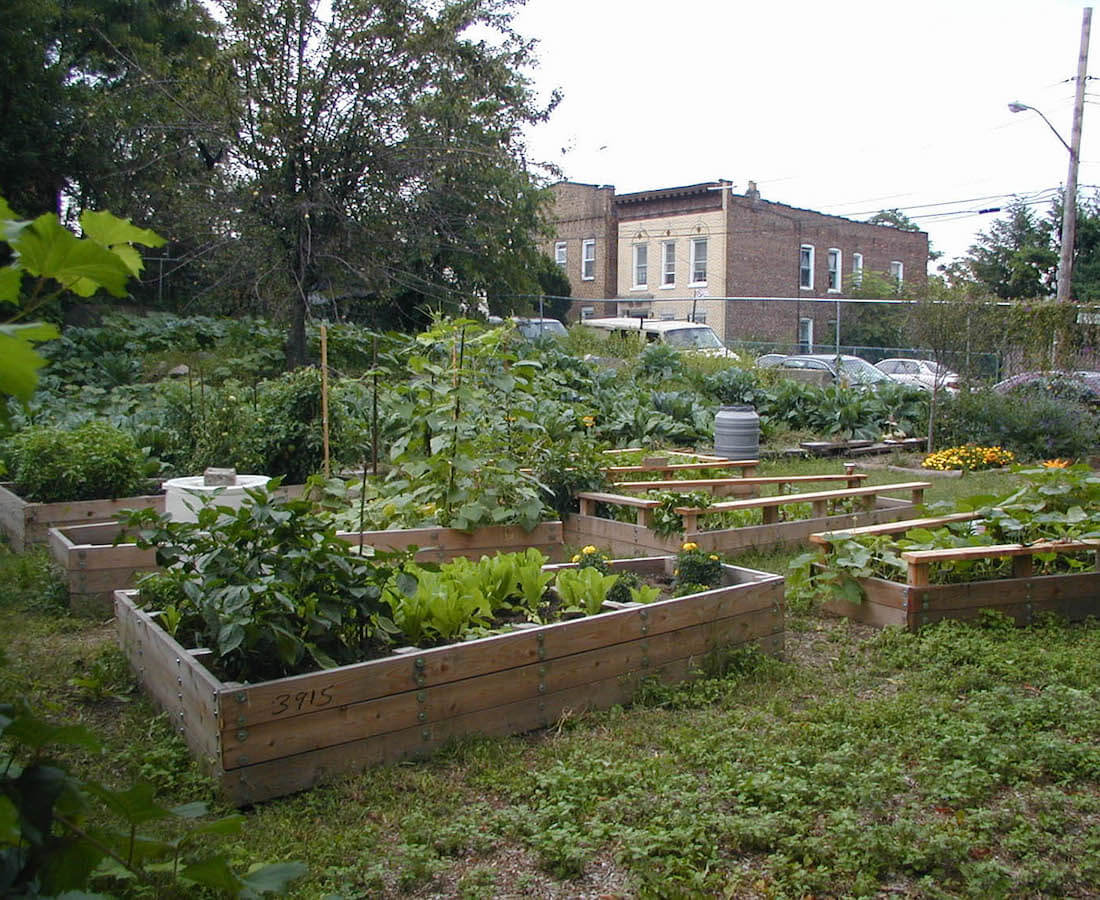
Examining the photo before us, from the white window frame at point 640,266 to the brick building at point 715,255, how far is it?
0.14 feet

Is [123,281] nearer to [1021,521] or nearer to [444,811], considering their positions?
[444,811]

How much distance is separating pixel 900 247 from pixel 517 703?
3987 cm

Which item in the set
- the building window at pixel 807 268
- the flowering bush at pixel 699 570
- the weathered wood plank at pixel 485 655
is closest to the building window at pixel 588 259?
the building window at pixel 807 268

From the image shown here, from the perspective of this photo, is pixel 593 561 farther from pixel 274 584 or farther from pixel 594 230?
pixel 594 230

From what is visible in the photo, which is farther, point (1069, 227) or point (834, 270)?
point (834, 270)

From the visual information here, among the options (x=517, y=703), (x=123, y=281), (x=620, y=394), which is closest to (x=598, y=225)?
(x=620, y=394)

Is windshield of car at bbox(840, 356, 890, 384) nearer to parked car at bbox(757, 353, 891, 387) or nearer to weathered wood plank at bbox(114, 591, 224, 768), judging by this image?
parked car at bbox(757, 353, 891, 387)

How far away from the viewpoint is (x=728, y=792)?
3371mm

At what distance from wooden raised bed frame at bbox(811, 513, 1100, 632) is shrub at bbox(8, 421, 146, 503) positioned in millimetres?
5002

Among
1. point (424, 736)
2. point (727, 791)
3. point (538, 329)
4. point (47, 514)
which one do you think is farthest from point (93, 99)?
point (727, 791)

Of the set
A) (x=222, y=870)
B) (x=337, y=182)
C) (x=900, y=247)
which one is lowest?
(x=222, y=870)

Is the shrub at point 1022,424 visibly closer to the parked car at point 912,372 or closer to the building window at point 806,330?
the parked car at point 912,372

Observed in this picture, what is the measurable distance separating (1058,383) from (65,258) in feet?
51.0

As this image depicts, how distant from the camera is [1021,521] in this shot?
6172 mm
